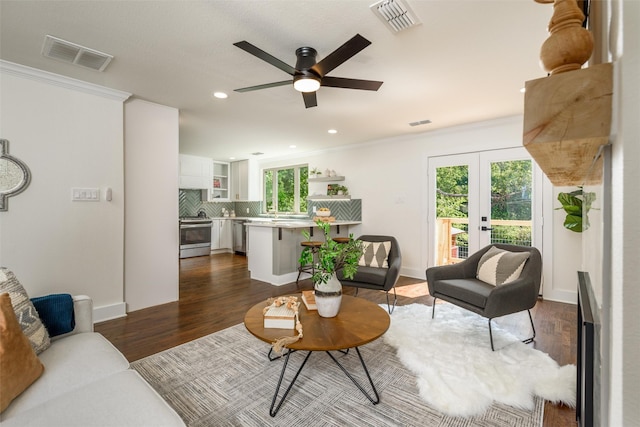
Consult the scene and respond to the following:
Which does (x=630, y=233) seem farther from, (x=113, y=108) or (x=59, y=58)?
(x=113, y=108)

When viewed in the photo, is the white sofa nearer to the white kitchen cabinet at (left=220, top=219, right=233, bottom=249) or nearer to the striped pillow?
the striped pillow

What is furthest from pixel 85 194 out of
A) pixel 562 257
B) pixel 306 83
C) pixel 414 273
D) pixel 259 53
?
pixel 562 257

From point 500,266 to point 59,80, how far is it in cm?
457

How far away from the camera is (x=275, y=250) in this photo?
4.56 meters

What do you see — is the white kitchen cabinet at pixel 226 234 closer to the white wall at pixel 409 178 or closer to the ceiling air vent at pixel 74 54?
the white wall at pixel 409 178

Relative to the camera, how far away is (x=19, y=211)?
103 inches

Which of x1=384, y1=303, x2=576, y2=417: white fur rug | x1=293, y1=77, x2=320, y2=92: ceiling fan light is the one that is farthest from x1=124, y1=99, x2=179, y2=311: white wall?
x1=384, y1=303, x2=576, y2=417: white fur rug

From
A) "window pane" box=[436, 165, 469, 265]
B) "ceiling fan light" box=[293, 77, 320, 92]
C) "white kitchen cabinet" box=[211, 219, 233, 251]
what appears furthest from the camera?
"white kitchen cabinet" box=[211, 219, 233, 251]

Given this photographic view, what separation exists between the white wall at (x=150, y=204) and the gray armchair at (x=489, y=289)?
10.2ft

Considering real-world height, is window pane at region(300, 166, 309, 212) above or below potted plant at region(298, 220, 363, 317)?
above

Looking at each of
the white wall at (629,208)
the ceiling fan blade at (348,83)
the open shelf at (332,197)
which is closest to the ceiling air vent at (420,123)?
the open shelf at (332,197)

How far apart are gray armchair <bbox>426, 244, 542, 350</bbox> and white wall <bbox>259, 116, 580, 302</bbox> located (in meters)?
1.62

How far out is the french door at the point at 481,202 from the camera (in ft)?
13.1

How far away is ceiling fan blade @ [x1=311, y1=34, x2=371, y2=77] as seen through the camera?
1.78 meters
